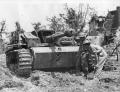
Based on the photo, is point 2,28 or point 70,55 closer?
point 70,55

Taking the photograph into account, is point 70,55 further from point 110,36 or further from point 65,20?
point 65,20

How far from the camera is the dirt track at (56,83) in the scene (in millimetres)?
11586

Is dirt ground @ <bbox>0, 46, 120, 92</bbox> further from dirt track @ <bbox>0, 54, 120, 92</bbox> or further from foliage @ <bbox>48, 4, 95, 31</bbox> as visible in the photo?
foliage @ <bbox>48, 4, 95, 31</bbox>

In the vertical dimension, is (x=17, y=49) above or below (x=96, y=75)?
above

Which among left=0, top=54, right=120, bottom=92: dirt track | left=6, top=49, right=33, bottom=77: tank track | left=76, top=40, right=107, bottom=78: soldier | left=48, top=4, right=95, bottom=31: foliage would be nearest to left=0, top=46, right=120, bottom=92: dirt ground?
left=0, top=54, right=120, bottom=92: dirt track

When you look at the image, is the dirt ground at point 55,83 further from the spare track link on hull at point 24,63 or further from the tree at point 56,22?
the tree at point 56,22

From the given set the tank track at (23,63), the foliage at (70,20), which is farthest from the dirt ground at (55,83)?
the foliage at (70,20)

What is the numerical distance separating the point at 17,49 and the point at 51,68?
187cm

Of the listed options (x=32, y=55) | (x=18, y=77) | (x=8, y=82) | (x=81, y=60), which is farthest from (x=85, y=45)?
(x=8, y=82)

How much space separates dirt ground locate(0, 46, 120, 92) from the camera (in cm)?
1159

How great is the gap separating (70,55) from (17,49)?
8.57 ft

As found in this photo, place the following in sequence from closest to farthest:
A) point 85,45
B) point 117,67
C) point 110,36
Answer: point 85,45
point 117,67
point 110,36

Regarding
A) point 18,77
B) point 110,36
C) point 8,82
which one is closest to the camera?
point 8,82

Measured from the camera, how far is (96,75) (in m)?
15.1
